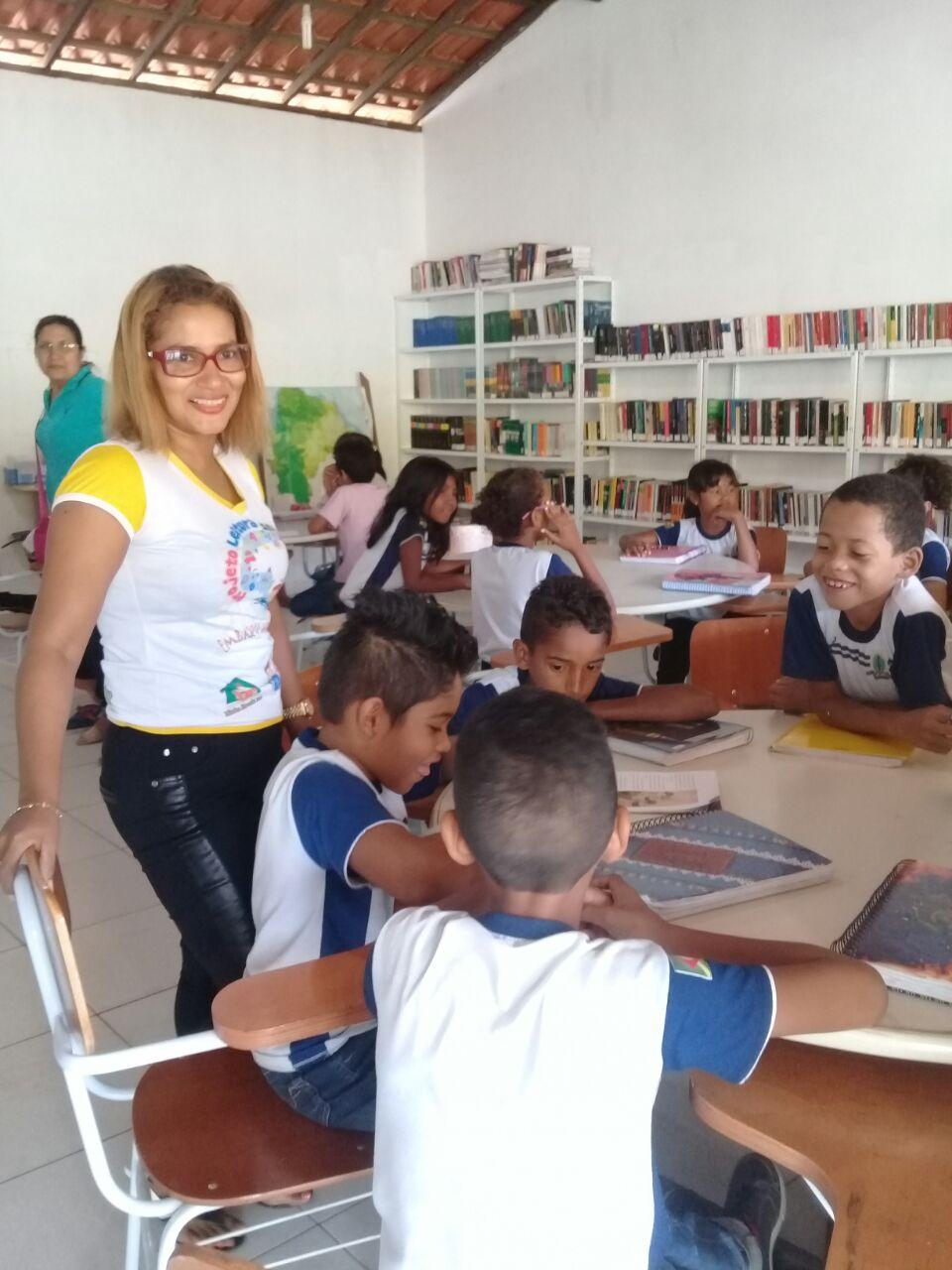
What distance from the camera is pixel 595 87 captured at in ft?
22.2

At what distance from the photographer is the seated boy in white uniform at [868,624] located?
6.63 feet

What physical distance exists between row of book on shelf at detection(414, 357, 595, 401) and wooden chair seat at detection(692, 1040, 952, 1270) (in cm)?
603

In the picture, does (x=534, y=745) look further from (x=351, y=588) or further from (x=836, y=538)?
(x=351, y=588)

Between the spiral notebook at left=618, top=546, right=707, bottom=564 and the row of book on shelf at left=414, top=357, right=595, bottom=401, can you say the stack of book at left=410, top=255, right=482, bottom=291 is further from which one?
the spiral notebook at left=618, top=546, right=707, bottom=564

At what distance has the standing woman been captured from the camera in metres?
1.49

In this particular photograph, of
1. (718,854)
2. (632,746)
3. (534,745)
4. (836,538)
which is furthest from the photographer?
(836,538)

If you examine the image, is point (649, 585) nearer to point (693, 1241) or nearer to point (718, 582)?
point (718, 582)

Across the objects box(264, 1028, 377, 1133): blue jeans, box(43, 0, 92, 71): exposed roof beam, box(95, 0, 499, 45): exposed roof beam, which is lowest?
box(264, 1028, 377, 1133): blue jeans

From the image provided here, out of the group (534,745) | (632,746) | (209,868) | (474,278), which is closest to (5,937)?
(209,868)

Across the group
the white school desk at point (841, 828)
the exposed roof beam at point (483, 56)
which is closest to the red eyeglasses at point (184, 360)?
the white school desk at point (841, 828)

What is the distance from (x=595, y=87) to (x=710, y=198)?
1209mm

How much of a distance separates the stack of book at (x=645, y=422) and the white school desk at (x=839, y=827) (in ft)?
14.5

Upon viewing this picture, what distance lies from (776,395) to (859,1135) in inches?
214

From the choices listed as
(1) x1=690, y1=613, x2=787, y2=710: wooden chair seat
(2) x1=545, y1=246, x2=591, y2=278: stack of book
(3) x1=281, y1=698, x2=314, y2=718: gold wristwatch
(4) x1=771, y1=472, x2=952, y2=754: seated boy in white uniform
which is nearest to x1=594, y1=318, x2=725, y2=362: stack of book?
(2) x1=545, y1=246, x2=591, y2=278: stack of book
